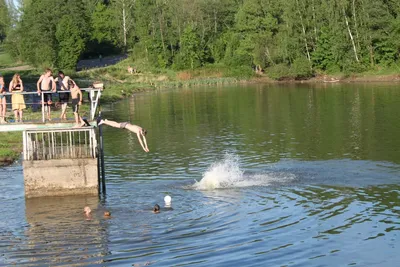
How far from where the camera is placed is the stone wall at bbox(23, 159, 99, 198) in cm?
3002

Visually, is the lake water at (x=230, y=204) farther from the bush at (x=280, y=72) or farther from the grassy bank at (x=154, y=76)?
the bush at (x=280, y=72)

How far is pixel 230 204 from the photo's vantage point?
29203mm

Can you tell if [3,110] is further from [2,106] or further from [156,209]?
[156,209]

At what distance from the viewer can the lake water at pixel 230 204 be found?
75.1 feet

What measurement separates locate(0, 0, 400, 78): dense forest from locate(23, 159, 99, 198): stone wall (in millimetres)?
86669

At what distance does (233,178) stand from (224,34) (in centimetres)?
10577

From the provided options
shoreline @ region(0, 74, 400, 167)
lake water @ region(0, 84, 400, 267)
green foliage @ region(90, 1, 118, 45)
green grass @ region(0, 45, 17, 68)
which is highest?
green foliage @ region(90, 1, 118, 45)

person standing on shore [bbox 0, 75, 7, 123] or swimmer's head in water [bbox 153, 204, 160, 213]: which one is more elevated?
person standing on shore [bbox 0, 75, 7, 123]

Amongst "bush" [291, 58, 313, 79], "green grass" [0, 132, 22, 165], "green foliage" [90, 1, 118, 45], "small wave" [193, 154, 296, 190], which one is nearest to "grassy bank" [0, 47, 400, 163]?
"bush" [291, 58, 313, 79]

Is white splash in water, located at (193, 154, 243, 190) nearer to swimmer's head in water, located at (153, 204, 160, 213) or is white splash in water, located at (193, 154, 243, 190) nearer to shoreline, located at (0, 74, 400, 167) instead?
swimmer's head in water, located at (153, 204, 160, 213)

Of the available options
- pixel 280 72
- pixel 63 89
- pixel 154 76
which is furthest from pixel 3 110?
pixel 154 76

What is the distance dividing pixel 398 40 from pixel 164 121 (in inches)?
2306

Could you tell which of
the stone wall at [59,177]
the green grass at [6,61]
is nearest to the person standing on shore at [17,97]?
the stone wall at [59,177]

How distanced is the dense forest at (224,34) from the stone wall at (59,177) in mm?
86669
